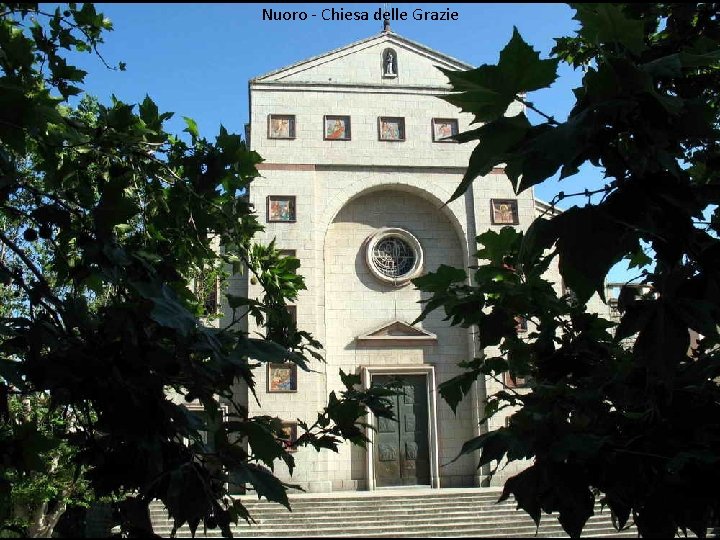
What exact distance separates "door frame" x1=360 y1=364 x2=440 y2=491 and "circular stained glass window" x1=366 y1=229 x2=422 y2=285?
2.26 m

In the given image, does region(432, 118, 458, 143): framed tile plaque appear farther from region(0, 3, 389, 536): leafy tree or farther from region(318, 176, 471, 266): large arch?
region(0, 3, 389, 536): leafy tree

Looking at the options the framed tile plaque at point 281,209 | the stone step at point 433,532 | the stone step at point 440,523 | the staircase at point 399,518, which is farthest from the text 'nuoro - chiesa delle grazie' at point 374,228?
the stone step at point 433,532

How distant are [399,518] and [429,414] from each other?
368 centimetres

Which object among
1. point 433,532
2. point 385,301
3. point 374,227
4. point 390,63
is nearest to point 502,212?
point 374,227

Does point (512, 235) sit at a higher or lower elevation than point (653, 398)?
higher

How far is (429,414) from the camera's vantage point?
1648 centimetres

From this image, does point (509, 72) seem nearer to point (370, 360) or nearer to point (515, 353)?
point (515, 353)

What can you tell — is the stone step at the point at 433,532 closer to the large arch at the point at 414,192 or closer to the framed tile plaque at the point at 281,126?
the large arch at the point at 414,192

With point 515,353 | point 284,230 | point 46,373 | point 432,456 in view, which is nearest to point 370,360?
point 432,456

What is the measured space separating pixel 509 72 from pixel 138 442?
1464mm

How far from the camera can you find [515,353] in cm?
309

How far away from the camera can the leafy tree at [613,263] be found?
4.36ft

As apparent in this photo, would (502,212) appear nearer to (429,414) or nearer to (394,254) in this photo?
(394,254)

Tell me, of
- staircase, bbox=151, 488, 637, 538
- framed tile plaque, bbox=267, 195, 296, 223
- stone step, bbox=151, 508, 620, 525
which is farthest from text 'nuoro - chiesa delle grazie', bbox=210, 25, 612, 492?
stone step, bbox=151, 508, 620, 525
